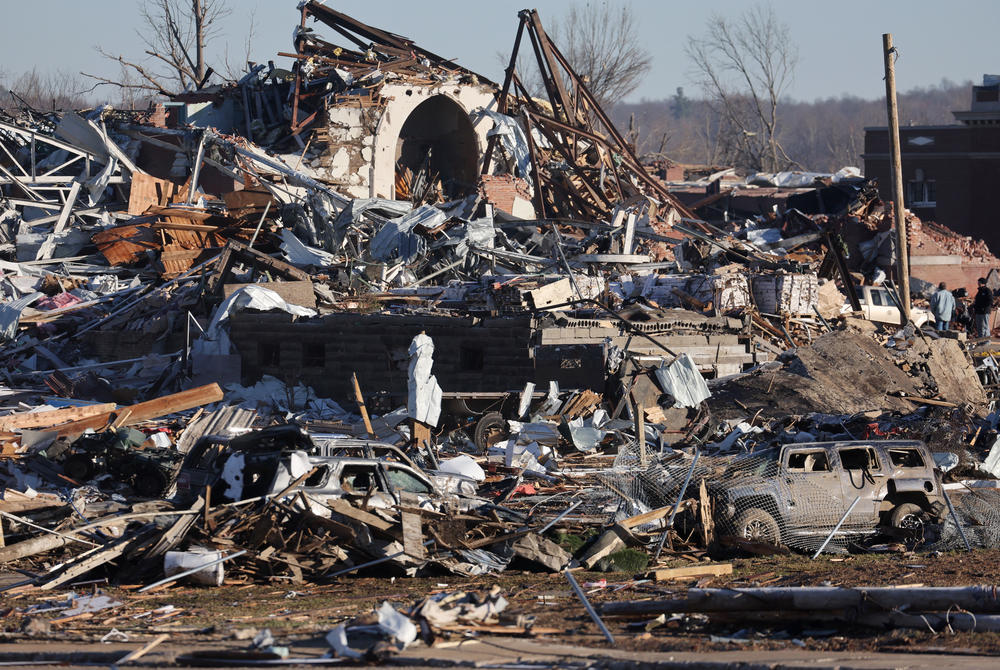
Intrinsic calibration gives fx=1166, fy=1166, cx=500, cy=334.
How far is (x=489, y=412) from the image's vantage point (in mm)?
18812

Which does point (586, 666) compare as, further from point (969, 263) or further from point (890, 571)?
point (969, 263)

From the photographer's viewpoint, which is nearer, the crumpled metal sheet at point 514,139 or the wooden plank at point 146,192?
the wooden plank at point 146,192

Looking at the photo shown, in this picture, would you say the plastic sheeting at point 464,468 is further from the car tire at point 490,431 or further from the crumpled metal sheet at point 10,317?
the crumpled metal sheet at point 10,317

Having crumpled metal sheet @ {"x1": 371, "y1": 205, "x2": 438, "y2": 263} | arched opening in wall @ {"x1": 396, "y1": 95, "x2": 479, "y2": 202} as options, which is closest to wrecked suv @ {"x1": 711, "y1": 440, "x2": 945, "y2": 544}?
crumpled metal sheet @ {"x1": 371, "y1": 205, "x2": 438, "y2": 263}

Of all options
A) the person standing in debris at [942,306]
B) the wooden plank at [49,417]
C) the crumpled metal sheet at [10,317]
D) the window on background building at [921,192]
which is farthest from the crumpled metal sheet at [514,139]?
the window on background building at [921,192]

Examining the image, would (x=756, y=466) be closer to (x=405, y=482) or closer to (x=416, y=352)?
(x=405, y=482)

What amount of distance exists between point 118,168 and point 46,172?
2056mm

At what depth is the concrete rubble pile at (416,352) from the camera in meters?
11.5

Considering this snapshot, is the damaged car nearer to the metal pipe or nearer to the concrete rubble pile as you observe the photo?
the concrete rubble pile

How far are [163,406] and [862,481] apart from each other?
Answer: 37.7 feet

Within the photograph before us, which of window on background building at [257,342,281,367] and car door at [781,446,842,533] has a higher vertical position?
window on background building at [257,342,281,367]

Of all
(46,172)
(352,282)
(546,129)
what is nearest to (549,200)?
(546,129)

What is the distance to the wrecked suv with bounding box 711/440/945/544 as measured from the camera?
40.1 feet

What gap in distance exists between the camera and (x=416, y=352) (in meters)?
18.4
